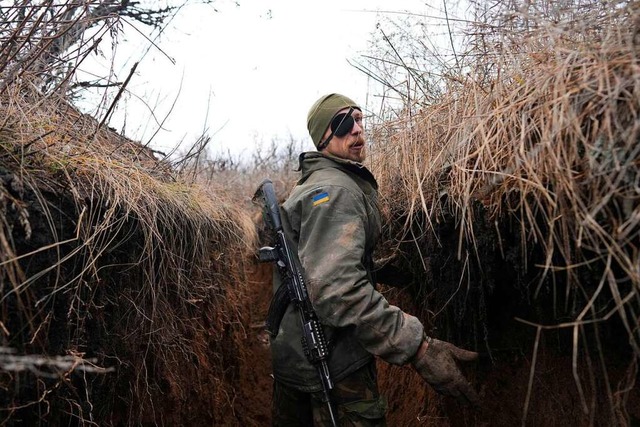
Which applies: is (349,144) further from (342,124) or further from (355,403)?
(355,403)

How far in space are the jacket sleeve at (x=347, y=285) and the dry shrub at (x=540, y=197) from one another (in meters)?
0.34

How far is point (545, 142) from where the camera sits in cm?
162

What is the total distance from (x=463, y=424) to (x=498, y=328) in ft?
2.40

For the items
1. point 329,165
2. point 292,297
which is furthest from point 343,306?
point 329,165

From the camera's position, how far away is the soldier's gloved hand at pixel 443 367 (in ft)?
7.54

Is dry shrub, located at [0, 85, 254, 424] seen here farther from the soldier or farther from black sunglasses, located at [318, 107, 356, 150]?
black sunglasses, located at [318, 107, 356, 150]

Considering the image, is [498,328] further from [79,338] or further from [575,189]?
[79,338]

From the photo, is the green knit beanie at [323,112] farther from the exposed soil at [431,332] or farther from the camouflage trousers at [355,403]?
the camouflage trousers at [355,403]

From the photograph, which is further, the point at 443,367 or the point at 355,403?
the point at 355,403

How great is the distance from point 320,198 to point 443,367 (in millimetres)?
963

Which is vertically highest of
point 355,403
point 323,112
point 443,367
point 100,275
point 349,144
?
point 323,112

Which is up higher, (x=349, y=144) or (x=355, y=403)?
(x=349, y=144)

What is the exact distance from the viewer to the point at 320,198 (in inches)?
99.7

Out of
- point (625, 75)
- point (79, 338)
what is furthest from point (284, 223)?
point (625, 75)
